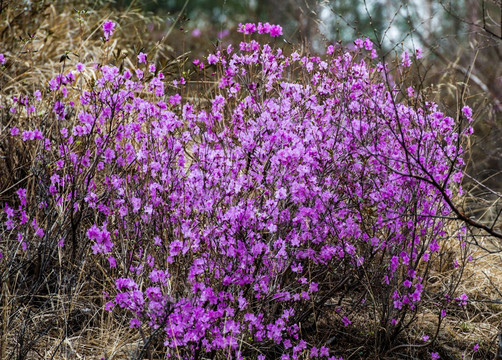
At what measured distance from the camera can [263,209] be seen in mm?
2781

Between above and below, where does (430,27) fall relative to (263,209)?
above

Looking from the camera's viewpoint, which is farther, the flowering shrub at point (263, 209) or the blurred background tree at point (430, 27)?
the blurred background tree at point (430, 27)

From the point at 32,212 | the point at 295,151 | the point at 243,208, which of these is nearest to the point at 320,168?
the point at 295,151

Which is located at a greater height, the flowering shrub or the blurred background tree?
the blurred background tree

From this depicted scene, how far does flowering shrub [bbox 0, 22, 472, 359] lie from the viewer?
2.63 m

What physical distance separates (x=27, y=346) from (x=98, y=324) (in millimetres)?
560

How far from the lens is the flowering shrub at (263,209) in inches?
103

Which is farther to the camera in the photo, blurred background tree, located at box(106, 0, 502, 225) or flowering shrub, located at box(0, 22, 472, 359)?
blurred background tree, located at box(106, 0, 502, 225)

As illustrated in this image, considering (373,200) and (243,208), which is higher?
(373,200)

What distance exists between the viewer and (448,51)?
11000 mm

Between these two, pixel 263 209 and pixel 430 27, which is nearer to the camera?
pixel 263 209

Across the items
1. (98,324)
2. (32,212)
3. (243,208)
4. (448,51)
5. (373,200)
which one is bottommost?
(98,324)

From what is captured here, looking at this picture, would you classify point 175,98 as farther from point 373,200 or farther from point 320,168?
point 373,200

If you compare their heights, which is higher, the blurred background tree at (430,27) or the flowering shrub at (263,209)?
the blurred background tree at (430,27)
